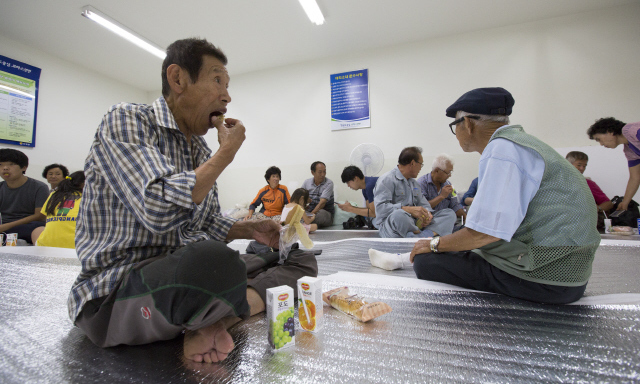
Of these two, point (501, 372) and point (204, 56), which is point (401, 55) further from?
point (501, 372)

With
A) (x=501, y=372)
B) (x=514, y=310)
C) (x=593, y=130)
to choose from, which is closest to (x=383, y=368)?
(x=501, y=372)

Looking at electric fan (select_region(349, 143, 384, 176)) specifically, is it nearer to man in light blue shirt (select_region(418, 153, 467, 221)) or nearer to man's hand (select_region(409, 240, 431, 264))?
man in light blue shirt (select_region(418, 153, 467, 221))

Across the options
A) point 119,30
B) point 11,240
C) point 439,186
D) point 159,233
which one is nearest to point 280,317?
point 159,233

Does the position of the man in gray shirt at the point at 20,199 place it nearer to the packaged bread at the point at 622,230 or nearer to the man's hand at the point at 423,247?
the man's hand at the point at 423,247

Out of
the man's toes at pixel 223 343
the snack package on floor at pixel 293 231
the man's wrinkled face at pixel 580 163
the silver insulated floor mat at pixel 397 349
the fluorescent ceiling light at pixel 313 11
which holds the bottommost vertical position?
the silver insulated floor mat at pixel 397 349

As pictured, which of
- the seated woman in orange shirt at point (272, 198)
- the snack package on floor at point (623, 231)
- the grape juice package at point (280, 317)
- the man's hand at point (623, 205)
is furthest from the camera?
the seated woman in orange shirt at point (272, 198)

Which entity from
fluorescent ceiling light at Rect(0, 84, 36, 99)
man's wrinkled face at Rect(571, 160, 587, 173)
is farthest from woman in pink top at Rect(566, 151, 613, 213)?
fluorescent ceiling light at Rect(0, 84, 36, 99)

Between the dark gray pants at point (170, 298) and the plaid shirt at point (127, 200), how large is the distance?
57 millimetres

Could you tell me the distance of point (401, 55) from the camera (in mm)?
5402

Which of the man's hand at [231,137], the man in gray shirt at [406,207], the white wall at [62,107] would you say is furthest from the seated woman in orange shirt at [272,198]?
the man's hand at [231,137]

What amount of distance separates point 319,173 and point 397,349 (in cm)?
450

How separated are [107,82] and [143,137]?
697 cm

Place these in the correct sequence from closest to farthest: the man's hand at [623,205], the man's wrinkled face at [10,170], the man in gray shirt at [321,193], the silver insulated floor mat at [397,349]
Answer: the silver insulated floor mat at [397,349] < the man's wrinkled face at [10,170] < the man's hand at [623,205] < the man in gray shirt at [321,193]

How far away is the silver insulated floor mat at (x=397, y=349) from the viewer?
2.50ft
